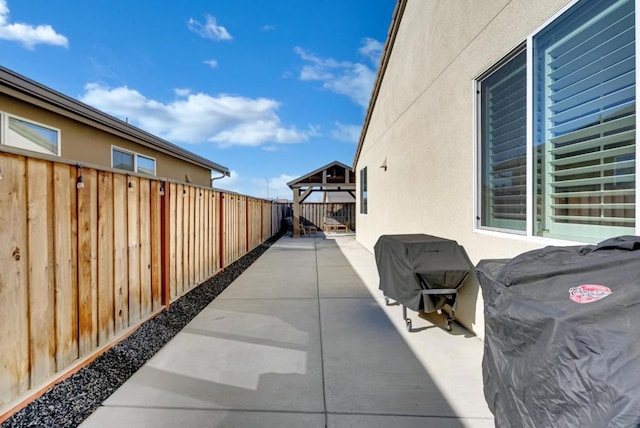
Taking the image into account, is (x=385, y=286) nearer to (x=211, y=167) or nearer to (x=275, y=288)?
(x=275, y=288)

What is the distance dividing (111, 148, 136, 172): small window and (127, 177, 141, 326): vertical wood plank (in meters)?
4.09

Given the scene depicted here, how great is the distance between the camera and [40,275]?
224cm

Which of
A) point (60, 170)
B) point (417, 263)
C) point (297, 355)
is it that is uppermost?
point (60, 170)

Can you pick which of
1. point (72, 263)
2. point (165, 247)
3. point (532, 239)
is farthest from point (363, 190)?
point (72, 263)

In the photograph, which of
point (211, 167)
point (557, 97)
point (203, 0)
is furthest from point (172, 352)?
point (211, 167)

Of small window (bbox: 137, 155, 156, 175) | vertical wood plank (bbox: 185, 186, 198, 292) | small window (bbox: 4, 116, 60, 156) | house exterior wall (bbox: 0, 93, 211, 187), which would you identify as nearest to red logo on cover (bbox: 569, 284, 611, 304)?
house exterior wall (bbox: 0, 93, 211, 187)

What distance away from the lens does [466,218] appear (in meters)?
3.61

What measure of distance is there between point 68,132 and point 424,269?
644 centimetres

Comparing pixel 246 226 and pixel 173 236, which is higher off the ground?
pixel 173 236

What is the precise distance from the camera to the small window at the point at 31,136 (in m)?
4.38

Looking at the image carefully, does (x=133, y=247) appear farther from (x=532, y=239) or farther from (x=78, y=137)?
(x=532, y=239)

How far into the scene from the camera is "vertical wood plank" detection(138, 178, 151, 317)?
11.7 feet

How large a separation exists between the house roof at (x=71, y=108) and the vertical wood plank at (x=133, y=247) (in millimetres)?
2557

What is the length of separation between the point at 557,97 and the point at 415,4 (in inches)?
154
